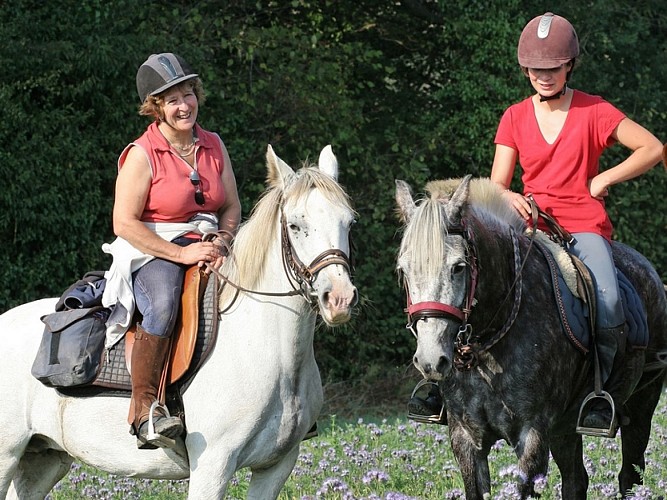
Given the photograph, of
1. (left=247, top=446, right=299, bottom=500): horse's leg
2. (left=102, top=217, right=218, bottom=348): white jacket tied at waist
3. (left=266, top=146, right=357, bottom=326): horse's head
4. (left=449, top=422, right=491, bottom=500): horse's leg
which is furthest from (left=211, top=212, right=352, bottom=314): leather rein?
(left=449, top=422, right=491, bottom=500): horse's leg

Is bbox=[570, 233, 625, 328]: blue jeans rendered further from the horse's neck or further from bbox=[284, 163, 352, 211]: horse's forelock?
bbox=[284, 163, 352, 211]: horse's forelock

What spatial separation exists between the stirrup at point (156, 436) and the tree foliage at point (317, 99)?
7.29 meters

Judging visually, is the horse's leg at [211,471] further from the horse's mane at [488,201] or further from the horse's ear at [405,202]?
the horse's mane at [488,201]

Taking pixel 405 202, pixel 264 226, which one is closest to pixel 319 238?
pixel 264 226

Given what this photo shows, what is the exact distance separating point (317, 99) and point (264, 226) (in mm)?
9552

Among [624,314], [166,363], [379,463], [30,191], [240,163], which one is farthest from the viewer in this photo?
[240,163]

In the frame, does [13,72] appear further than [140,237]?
Yes

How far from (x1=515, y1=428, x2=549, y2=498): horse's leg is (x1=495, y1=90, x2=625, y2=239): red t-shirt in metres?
1.32

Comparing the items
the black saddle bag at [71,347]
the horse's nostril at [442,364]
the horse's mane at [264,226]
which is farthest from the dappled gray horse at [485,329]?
the black saddle bag at [71,347]

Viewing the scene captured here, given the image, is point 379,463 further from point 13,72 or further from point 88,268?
point 13,72

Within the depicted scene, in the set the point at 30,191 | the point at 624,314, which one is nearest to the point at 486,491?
the point at 624,314

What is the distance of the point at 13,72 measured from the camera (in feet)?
40.9

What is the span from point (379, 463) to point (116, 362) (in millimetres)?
2915

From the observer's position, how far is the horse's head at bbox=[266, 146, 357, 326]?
4.98 m
